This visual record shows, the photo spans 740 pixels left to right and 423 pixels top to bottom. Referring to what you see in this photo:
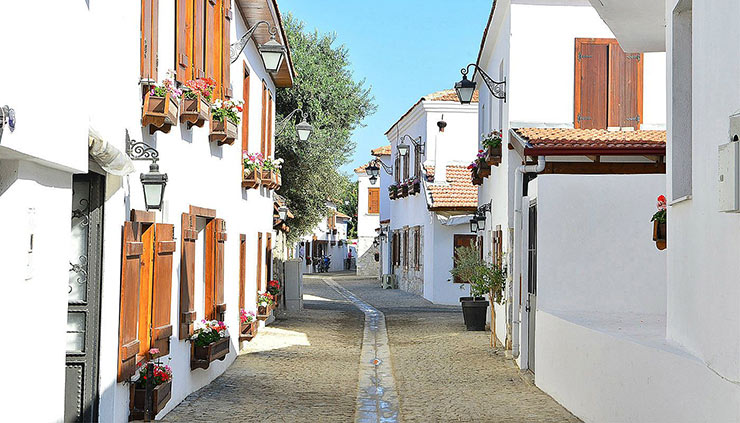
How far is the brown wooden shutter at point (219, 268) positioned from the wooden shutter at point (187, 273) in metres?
1.34

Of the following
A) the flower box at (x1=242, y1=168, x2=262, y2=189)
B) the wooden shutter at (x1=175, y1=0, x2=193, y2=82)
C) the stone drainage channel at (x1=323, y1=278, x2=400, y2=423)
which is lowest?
the stone drainage channel at (x1=323, y1=278, x2=400, y2=423)

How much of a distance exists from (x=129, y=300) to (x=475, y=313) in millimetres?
11832

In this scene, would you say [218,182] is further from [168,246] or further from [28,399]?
[28,399]

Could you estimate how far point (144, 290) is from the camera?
786 centimetres

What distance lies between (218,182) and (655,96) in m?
7.53

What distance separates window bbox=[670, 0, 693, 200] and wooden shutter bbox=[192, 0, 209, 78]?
479cm

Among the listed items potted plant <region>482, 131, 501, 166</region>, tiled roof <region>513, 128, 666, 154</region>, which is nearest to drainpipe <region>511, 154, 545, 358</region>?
tiled roof <region>513, 128, 666, 154</region>

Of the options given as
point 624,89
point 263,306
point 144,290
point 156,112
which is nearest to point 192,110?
point 156,112

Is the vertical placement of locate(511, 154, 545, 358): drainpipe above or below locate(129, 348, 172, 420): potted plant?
above

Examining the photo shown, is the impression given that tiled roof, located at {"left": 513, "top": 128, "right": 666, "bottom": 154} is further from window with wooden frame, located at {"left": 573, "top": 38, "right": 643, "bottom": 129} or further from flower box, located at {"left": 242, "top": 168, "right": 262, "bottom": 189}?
flower box, located at {"left": 242, "top": 168, "right": 262, "bottom": 189}

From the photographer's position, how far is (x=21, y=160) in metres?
4.95

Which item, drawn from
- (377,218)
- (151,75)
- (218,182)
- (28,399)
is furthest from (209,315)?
(377,218)

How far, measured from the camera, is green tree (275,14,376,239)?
879 inches

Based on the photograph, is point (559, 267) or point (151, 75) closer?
point (151, 75)
